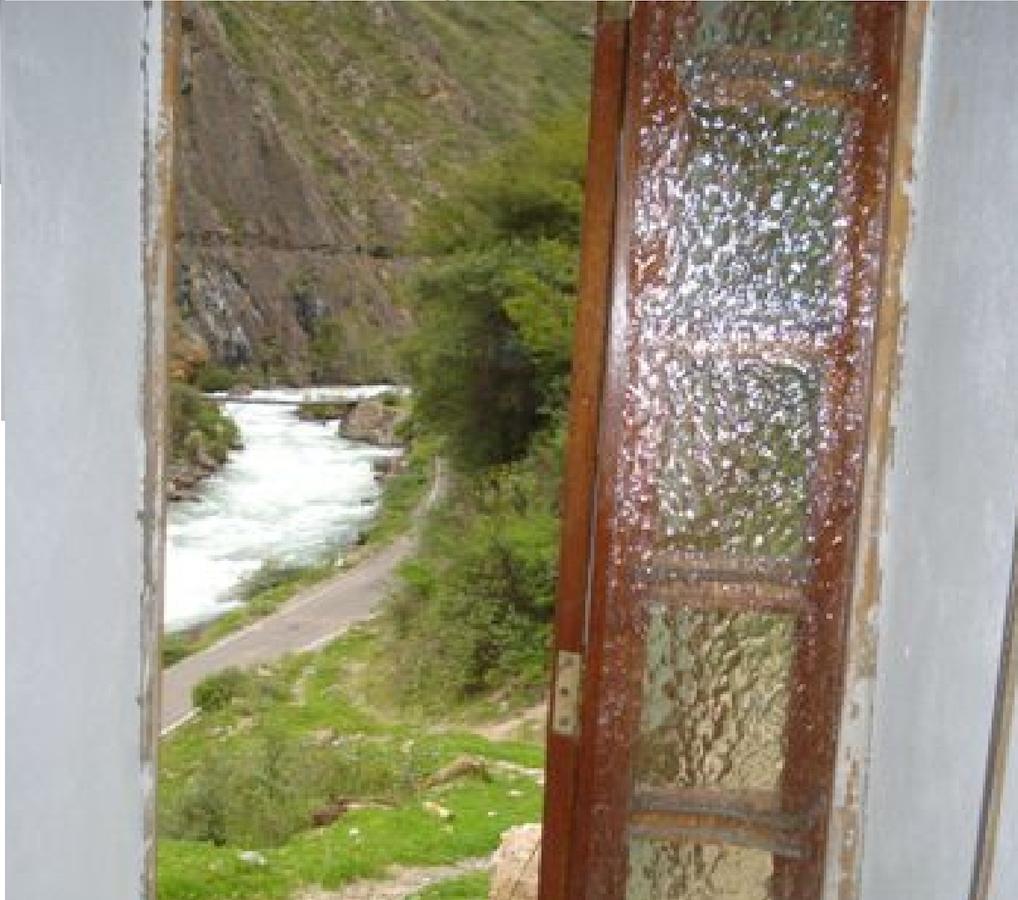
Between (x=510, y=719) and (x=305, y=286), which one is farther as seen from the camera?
(x=305, y=286)

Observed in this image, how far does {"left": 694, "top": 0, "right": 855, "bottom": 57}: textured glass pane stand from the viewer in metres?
1.57

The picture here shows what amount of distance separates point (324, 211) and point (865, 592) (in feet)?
68.9

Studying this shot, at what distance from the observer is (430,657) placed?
9.68 metres

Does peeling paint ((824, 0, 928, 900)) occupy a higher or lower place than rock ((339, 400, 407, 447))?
higher

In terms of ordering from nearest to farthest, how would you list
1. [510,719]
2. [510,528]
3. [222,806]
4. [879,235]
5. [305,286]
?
[879,235]
[222,806]
[510,719]
[510,528]
[305,286]

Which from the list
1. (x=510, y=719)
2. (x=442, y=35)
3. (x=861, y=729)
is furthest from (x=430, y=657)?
(x=442, y=35)

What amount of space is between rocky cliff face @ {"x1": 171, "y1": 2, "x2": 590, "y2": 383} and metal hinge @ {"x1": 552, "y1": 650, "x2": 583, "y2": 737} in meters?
16.5

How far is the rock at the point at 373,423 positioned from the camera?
17.5 metres

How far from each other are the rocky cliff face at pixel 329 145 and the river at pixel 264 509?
2061 mm

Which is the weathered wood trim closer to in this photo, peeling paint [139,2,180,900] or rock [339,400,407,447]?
peeling paint [139,2,180,900]

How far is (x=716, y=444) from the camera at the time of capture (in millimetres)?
1671

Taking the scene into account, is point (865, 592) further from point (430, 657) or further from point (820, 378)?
point (430, 657)

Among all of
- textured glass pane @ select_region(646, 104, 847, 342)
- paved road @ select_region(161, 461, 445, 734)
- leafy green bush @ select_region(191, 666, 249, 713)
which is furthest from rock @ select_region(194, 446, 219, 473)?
textured glass pane @ select_region(646, 104, 847, 342)

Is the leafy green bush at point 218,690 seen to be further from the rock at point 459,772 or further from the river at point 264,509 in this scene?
the rock at point 459,772
